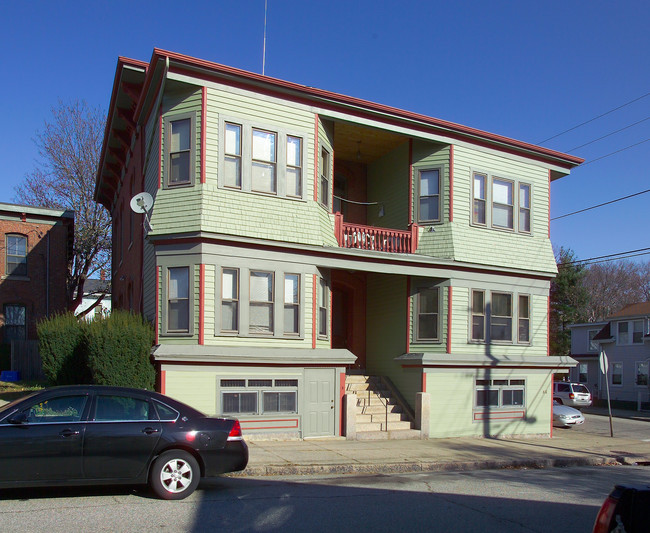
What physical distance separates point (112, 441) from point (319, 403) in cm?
830

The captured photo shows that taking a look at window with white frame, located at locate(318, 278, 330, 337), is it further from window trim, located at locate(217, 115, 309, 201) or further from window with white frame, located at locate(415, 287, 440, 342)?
window with white frame, located at locate(415, 287, 440, 342)

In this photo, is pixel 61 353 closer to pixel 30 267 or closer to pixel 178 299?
pixel 178 299

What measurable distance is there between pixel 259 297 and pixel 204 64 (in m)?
5.68

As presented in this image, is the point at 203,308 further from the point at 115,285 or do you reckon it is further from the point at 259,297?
the point at 115,285

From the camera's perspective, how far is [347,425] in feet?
54.2

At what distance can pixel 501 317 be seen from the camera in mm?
20219

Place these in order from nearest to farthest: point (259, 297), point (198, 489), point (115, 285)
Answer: point (198, 489)
point (259, 297)
point (115, 285)

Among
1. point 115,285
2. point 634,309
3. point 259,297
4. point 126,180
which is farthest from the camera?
point 634,309

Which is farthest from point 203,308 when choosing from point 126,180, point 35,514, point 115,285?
point 115,285

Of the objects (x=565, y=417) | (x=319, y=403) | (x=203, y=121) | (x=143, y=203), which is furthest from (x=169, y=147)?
(x=565, y=417)

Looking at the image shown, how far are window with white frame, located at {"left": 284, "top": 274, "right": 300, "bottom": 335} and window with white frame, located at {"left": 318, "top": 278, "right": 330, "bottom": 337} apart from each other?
959 mm

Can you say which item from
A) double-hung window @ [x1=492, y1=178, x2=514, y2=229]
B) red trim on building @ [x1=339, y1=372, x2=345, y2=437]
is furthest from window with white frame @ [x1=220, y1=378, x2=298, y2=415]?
double-hung window @ [x1=492, y1=178, x2=514, y2=229]

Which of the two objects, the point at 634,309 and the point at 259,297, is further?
the point at 634,309

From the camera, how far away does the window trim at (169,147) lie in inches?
614
